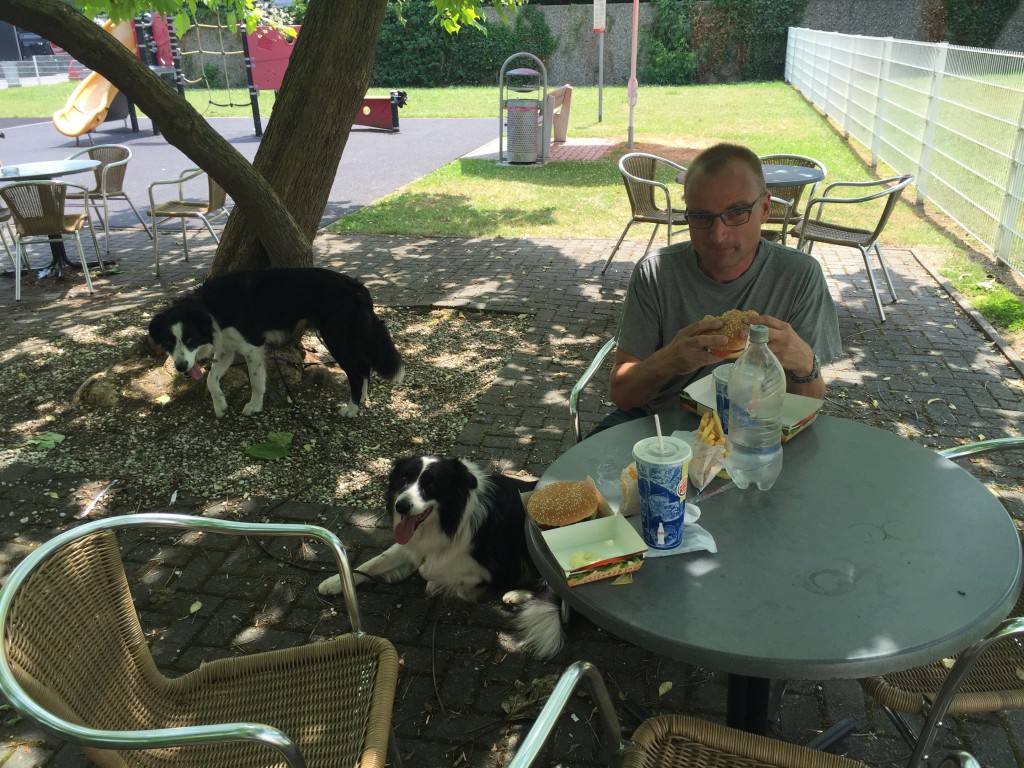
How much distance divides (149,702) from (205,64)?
30892mm

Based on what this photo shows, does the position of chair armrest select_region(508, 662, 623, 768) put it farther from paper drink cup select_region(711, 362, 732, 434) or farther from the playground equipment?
the playground equipment

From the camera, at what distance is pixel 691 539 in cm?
162

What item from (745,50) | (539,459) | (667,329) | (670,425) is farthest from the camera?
(745,50)

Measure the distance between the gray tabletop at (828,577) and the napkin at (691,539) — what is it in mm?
18

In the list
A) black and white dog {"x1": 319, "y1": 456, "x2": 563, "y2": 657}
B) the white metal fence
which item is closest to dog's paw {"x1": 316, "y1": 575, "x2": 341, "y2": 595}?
black and white dog {"x1": 319, "y1": 456, "x2": 563, "y2": 657}

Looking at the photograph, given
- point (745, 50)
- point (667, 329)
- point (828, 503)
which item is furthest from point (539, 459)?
point (745, 50)

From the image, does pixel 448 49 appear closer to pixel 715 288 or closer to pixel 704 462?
pixel 715 288

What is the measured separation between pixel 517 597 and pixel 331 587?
0.77 metres

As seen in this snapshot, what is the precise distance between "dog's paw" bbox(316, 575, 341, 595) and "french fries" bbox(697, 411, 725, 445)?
1.77m

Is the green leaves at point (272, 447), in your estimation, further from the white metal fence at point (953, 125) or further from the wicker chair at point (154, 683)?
the white metal fence at point (953, 125)

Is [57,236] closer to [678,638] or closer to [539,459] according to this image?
[539,459]

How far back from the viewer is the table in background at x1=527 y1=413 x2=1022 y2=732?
1.34 m

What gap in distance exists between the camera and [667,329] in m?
2.54

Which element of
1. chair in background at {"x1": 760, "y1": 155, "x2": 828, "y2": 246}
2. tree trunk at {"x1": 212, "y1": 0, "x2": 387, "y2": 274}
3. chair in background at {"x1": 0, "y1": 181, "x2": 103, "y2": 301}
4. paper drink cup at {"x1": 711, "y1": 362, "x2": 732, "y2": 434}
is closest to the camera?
paper drink cup at {"x1": 711, "y1": 362, "x2": 732, "y2": 434}
